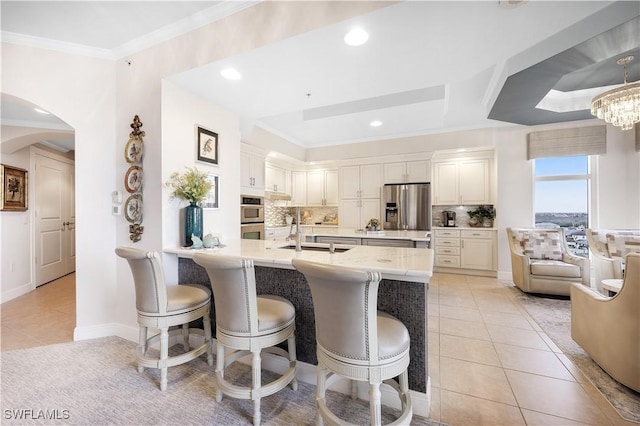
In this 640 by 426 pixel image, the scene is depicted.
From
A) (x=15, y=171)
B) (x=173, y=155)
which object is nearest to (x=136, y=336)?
(x=173, y=155)

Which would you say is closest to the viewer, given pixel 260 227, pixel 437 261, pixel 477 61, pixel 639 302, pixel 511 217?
pixel 639 302

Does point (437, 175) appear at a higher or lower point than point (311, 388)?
higher

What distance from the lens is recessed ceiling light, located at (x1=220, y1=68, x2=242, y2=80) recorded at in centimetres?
228

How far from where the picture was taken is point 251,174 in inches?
177

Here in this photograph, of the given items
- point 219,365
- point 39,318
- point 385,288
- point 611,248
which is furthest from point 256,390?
point 611,248

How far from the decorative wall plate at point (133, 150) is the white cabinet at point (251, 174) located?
183 centimetres

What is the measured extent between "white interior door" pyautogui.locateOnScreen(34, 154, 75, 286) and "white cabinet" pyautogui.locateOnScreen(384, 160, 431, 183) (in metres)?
6.14

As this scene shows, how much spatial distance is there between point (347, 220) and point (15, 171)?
549cm

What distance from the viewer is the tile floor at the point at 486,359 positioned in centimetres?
164

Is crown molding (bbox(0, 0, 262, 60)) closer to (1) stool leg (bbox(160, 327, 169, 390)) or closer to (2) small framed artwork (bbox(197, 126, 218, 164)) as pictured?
(2) small framed artwork (bbox(197, 126, 218, 164))

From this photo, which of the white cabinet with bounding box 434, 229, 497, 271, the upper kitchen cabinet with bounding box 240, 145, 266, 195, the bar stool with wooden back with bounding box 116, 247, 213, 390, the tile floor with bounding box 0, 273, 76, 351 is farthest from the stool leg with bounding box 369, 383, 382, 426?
the white cabinet with bounding box 434, 229, 497, 271

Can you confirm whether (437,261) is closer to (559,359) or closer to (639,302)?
(559,359)

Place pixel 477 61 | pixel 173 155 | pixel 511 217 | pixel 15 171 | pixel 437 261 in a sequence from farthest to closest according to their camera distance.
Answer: pixel 437 261 → pixel 511 217 → pixel 15 171 → pixel 173 155 → pixel 477 61

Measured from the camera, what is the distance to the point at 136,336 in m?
2.52
